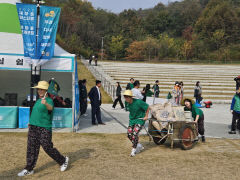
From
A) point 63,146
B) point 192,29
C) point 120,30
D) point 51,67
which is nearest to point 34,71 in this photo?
point 51,67

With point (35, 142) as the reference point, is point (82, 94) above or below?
above

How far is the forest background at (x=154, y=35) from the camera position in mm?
66500

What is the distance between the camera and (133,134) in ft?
21.5

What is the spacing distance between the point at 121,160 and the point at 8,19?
23.0 ft

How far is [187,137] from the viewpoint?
7359 mm

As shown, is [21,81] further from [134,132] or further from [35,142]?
[35,142]

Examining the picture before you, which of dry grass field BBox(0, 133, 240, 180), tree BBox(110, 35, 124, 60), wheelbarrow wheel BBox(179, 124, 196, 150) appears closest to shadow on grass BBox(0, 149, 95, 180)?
Result: dry grass field BBox(0, 133, 240, 180)

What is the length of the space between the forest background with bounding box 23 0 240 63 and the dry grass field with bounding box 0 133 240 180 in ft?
162

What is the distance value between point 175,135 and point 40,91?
148 inches

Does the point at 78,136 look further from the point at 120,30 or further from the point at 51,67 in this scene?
the point at 120,30

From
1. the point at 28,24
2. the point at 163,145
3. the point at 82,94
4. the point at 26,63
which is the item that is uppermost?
the point at 28,24

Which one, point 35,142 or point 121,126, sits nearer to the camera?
point 35,142

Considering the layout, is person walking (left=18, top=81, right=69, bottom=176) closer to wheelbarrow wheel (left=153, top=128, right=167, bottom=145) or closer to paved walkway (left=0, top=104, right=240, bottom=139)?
wheelbarrow wheel (left=153, top=128, right=167, bottom=145)

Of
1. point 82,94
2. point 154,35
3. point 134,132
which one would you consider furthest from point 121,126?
point 154,35
